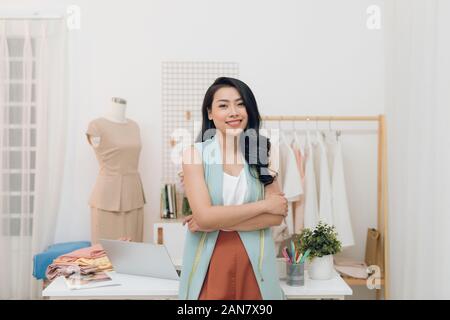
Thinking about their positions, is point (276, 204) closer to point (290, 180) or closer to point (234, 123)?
point (234, 123)

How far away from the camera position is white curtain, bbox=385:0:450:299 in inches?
94.9

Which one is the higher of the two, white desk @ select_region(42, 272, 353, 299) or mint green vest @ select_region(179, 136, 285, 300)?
mint green vest @ select_region(179, 136, 285, 300)

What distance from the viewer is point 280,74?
144 inches

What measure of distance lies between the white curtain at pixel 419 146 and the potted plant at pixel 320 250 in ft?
2.68

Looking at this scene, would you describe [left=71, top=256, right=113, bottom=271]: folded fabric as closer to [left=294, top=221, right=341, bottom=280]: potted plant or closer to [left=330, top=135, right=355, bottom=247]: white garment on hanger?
[left=294, top=221, right=341, bottom=280]: potted plant

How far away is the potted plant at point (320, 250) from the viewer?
1.87 m

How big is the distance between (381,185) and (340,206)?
340 millimetres

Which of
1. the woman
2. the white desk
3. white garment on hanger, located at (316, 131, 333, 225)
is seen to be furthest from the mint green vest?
white garment on hanger, located at (316, 131, 333, 225)

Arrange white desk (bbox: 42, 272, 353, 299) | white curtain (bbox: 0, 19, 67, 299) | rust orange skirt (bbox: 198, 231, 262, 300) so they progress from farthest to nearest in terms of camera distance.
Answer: white curtain (bbox: 0, 19, 67, 299) < white desk (bbox: 42, 272, 353, 299) < rust orange skirt (bbox: 198, 231, 262, 300)

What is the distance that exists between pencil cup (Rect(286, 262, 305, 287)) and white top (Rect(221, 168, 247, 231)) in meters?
0.38

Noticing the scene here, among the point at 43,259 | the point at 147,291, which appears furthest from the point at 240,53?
the point at 147,291

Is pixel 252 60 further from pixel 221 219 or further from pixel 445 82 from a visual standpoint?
pixel 221 219
